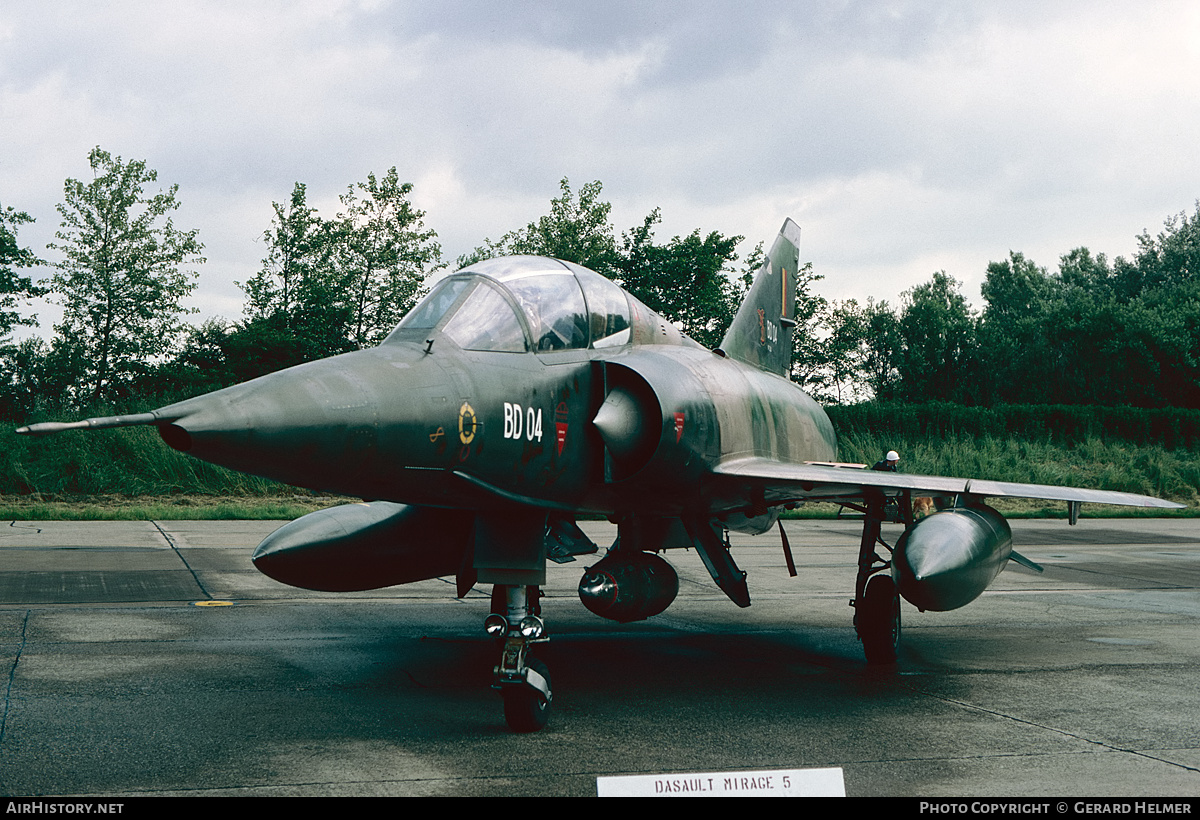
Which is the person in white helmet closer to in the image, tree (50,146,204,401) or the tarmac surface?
the tarmac surface

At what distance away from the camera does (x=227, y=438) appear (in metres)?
4.49

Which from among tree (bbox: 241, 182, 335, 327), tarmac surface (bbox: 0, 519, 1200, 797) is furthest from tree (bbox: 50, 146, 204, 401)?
tarmac surface (bbox: 0, 519, 1200, 797)

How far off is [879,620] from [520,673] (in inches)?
152

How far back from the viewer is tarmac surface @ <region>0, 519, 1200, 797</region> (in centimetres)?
529

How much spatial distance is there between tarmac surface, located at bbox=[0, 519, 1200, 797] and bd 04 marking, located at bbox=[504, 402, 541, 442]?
1.80 m

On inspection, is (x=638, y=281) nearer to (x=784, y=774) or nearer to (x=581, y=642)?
(x=581, y=642)

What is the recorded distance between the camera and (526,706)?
237 inches

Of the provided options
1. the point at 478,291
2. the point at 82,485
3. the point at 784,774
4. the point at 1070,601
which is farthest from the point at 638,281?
the point at 784,774

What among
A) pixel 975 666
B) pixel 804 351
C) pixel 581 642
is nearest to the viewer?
pixel 975 666

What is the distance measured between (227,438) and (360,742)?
2.26 meters

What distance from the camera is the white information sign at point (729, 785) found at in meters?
2.83

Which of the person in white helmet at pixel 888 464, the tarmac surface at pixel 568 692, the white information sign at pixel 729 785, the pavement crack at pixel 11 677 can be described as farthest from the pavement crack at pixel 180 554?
the white information sign at pixel 729 785

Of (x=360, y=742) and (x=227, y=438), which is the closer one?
(x=227, y=438)

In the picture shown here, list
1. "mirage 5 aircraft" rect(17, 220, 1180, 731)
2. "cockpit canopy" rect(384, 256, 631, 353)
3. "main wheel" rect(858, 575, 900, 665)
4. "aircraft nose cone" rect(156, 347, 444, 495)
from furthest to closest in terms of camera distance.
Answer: "main wheel" rect(858, 575, 900, 665) → "cockpit canopy" rect(384, 256, 631, 353) → "mirage 5 aircraft" rect(17, 220, 1180, 731) → "aircraft nose cone" rect(156, 347, 444, 495)
